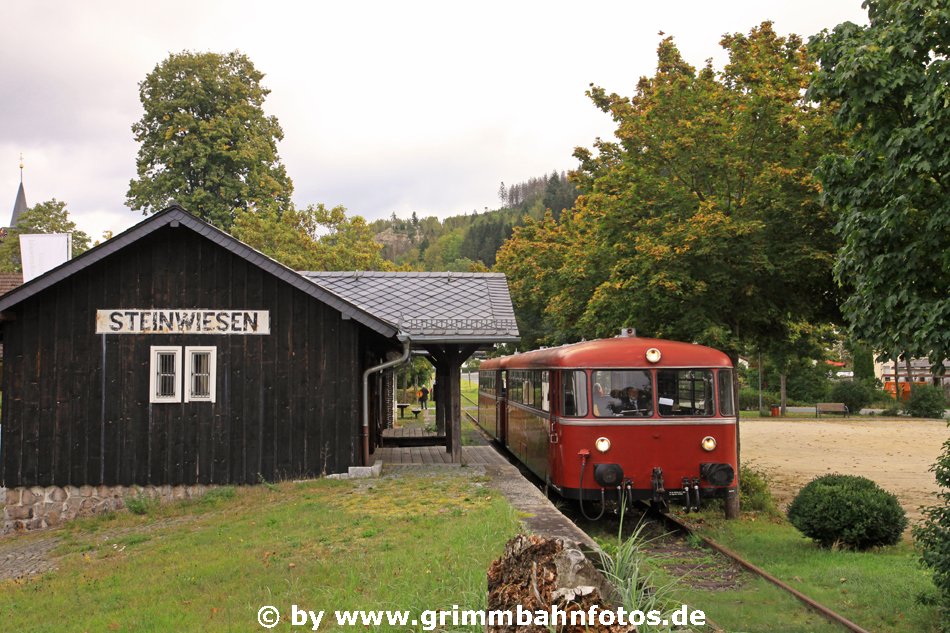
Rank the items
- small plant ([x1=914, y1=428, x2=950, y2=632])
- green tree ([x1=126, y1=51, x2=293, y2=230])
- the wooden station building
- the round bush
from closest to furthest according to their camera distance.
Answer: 1. small plant ([x1=914, y1=428, x2=950, y2=632])
2. the round bush
3. the wooden station building
4. green tree ([x1=126, y1=51, x2=293, y2=230])

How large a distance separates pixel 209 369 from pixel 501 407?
28.3 feet

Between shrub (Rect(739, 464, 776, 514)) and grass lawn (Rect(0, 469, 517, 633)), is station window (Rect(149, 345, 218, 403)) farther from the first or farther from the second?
shrub (Rect(739, 464, 776, 514))

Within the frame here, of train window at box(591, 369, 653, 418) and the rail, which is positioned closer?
the rail

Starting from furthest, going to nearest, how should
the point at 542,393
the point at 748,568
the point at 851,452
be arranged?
the point at 851,452, the point at 542,393, the point at 748,568

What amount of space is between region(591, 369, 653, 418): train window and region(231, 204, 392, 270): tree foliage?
20571 millimetres

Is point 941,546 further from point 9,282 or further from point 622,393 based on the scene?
point 9,282

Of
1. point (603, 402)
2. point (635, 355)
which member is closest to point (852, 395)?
point (635, 355)

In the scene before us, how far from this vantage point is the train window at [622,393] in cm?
1097

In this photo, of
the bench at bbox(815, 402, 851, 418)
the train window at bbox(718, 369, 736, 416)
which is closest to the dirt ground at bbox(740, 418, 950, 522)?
the bench at bbox(815, 402, 851, 418)

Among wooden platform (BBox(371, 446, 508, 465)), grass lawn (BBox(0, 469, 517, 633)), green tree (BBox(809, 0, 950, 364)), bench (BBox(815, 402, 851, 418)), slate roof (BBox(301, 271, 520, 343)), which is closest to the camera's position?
grass lawn (BBox(0, 469, 517, 633))

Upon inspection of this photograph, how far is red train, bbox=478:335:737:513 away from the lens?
10.8 metres

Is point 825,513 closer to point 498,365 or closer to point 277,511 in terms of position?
point 277,511

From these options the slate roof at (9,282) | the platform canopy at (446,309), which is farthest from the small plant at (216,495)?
the slate roof at (9,282)

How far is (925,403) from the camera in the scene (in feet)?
137
